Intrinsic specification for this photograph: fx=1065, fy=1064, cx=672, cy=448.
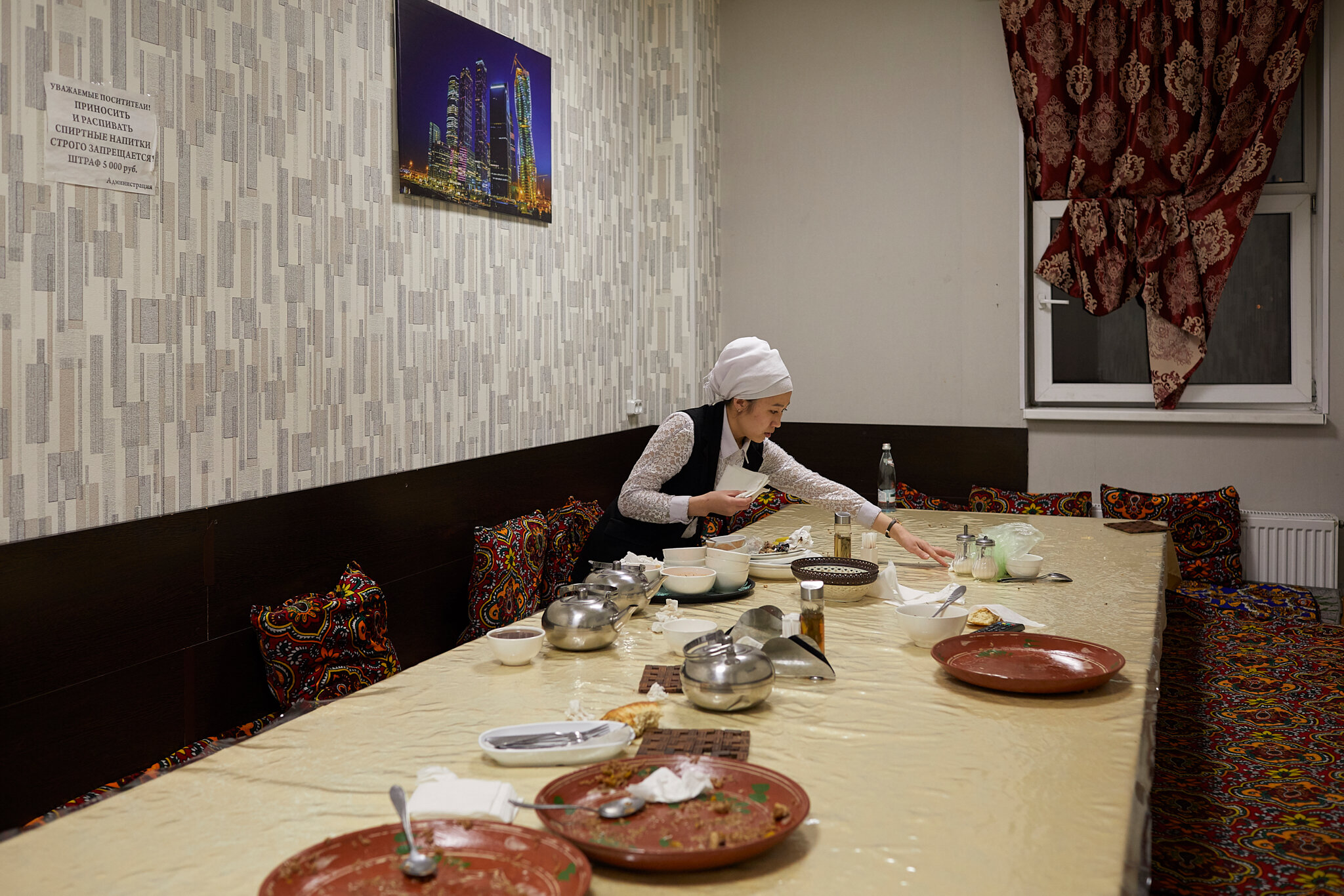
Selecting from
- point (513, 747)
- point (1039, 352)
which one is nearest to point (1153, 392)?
point (1039, 352)

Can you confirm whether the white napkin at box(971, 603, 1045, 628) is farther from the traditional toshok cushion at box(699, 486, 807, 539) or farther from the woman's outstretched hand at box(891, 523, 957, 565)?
the traditional toshok cushion at box(699, 486, 807, 539)

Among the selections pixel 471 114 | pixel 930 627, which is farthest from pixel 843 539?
pixel 471 114

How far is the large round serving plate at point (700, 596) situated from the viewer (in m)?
2.52

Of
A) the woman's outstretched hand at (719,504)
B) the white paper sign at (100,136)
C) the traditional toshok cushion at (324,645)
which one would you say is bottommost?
the traditional toshok cushion at (324,645)

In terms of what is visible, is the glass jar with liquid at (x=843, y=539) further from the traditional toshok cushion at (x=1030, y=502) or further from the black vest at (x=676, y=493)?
the traditional toshok cushion at (x=1030, y=502)

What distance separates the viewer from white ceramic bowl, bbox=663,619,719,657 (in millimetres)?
2070

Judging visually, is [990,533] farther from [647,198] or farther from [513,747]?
[647,198]

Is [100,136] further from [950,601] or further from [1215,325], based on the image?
[1215,325]

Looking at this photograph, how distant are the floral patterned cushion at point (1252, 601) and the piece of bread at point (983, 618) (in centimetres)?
196

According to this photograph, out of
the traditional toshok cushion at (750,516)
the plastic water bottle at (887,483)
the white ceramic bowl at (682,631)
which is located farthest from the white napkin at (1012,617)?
the plastic water bottle at (887,483)

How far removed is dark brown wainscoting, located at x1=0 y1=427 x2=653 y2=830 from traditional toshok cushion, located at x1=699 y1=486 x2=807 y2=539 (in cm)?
139

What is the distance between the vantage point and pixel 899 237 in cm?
511

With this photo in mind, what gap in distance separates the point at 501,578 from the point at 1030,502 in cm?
245

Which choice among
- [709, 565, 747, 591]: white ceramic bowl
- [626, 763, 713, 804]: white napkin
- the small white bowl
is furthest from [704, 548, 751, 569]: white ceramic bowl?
[626, 763, 713, 804]: white napkin
